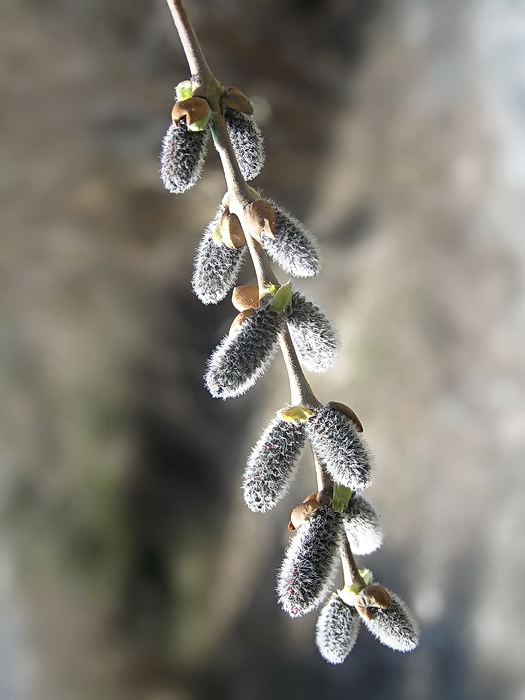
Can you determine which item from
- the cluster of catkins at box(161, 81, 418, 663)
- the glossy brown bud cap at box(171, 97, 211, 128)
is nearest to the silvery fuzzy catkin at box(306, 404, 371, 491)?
the cluster of catkins at box(161, 81, 418, 663)

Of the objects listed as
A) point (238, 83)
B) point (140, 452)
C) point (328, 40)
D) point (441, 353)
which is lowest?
point (140, 452)

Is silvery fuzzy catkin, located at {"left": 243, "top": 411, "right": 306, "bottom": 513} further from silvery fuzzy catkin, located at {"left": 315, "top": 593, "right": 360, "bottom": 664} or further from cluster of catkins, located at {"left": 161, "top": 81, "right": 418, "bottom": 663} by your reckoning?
silvery fuzzy catkin, located at {"left": 315, "top": 593, "right": 360, "bottom": 664}

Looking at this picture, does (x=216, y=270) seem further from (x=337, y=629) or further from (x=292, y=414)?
(x=337, y=629)

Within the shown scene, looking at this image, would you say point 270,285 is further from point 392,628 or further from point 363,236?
point 363,236

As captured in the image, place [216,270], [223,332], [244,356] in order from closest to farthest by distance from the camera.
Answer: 1. [244,356]
2. [216,270]
3. [223,332]

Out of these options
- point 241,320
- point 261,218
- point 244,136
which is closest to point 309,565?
point 241,320

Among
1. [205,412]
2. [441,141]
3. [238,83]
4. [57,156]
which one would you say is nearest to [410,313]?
[441,141]
